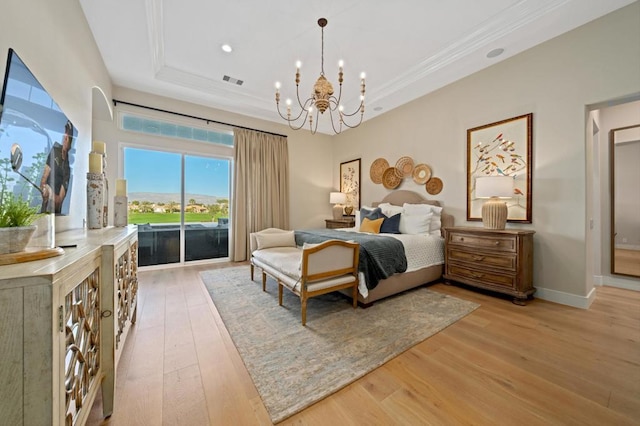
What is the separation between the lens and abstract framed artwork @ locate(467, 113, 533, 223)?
2.93 meters

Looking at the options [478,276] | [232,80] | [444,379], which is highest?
[232,80]

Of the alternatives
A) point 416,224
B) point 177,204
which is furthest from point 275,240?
point 177,204

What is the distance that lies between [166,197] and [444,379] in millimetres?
4685

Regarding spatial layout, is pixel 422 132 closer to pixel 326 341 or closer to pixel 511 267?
pixel 511 267

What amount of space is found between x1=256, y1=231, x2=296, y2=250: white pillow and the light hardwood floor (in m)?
1.18

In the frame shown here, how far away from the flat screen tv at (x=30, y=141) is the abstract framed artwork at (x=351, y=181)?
4662mm

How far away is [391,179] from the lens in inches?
184

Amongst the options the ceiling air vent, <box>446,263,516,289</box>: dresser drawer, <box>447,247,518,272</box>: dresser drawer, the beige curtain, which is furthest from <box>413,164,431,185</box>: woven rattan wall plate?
the ceiling air vent

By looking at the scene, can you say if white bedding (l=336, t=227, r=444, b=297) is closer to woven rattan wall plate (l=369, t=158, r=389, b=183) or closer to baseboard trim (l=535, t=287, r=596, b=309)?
baseboard trim (l=535, t=287, r=596, b=309)

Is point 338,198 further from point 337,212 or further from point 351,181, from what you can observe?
point 351,181

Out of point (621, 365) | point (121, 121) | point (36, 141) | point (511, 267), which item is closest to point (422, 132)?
point (511, 267)

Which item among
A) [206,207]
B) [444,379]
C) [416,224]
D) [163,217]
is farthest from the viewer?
[206,207]

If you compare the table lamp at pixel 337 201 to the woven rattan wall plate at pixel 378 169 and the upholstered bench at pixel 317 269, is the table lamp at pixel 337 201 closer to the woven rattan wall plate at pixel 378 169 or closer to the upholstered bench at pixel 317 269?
the woven rattan wall plate at pixel 378 169

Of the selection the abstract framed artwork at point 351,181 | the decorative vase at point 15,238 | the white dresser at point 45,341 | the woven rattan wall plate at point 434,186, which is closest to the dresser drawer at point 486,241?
the woven rattan wall plate at point 434,186
